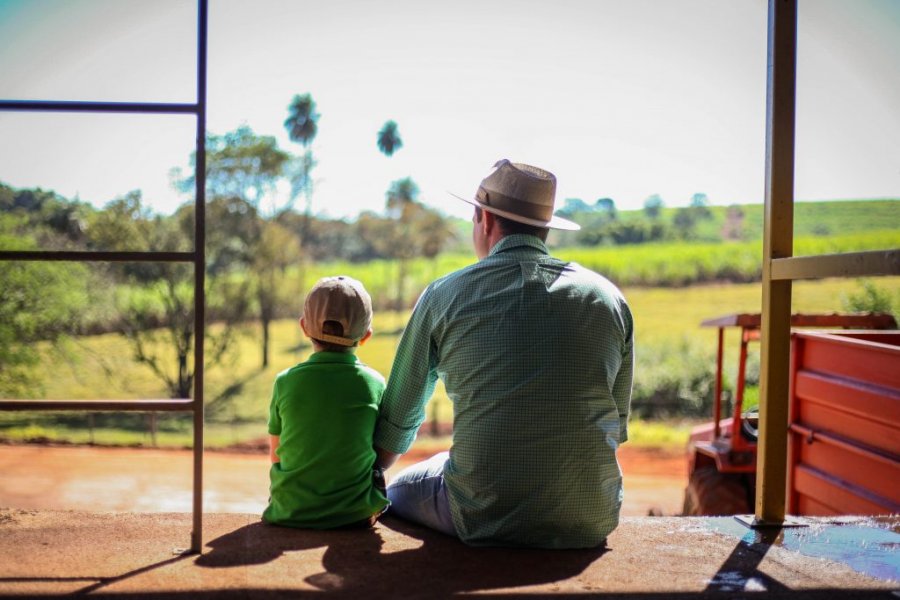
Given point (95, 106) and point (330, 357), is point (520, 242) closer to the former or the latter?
point (330, 357)

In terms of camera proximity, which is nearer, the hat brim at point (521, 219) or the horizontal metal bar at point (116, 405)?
the horizontal metal bar at point (116, 405)

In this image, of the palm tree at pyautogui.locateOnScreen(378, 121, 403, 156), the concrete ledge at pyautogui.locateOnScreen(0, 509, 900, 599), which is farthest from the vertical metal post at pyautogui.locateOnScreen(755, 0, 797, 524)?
the palm tree at pyautogui.locateOnScreen(378, 121, 403, 156)

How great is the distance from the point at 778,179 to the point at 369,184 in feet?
95.0

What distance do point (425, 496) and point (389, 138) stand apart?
92.3 feet

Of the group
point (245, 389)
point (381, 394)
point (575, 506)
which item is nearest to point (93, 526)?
point (381, 394)

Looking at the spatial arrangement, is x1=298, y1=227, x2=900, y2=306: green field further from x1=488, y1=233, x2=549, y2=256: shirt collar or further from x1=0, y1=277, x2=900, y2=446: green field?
x1=488, y1=233, x2=549, y2=256: shirt collar

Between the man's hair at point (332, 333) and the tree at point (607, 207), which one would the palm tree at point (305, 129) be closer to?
the tree at point (607, 207)

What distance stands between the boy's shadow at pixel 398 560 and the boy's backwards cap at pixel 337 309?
575 mm

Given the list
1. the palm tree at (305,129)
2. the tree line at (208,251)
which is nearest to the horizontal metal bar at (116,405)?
the tree line at (208,251)

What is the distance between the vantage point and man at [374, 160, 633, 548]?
2107 mm

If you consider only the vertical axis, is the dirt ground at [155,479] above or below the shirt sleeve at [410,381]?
below

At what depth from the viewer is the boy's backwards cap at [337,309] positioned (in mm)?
2422

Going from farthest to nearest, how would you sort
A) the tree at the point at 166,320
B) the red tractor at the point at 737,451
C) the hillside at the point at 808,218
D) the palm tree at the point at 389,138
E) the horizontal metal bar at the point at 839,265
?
the palm tree at the point at 389,138, the hillside at the point at 808,218, the tree at the point at 166,320, the red tractor at the point at 737,451, the horizontal metal bar at the point at 839,265

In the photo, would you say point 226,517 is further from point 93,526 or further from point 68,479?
point 68,479
